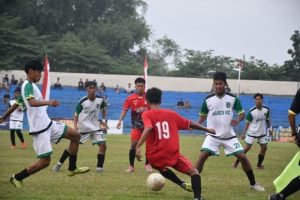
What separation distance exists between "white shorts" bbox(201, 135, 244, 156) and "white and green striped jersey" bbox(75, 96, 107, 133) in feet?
12.3

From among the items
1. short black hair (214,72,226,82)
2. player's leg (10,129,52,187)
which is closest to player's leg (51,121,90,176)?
player's leg (10,129,52,187)

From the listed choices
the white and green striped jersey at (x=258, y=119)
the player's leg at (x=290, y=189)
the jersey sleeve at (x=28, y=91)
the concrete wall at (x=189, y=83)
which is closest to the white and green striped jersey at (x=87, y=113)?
the jersey sleeve at (x=28, y=91)

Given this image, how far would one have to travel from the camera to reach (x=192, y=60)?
6194 cm

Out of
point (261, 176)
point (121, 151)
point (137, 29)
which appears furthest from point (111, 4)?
point (261, 176)

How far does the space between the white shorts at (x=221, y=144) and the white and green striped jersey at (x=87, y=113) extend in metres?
Result: 3.75

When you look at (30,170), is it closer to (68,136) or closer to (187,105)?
(68,136)

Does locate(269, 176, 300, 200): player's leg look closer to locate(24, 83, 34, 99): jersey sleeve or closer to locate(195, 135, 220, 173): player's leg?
locate(195, 135, 220, 173): player's leg

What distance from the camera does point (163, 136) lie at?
9.35 meters

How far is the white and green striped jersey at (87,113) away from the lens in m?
14.4

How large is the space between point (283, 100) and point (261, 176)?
31340 millimetres

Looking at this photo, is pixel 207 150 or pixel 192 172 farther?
pixel 207 150

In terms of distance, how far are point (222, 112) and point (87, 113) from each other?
4024mm

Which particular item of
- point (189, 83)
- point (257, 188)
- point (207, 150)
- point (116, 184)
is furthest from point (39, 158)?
point (189, 83)

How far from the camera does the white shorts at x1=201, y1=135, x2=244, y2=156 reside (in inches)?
449
